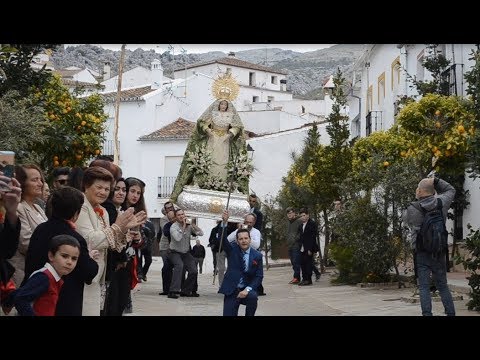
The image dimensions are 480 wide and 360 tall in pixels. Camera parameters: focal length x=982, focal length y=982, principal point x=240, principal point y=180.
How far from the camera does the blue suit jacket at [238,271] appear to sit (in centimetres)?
907

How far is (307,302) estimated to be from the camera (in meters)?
13.4

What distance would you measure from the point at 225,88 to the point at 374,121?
45.8ft

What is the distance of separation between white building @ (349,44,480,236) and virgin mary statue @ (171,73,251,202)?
303 centimetres

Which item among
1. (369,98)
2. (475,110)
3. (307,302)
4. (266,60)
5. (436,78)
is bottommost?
(307,302)

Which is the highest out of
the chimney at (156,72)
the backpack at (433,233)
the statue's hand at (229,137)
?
the chimney at (156,72)

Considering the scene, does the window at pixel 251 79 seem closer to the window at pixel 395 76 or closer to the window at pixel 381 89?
the window at pixel 381 89

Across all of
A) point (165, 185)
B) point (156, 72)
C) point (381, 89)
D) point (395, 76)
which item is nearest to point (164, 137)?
point (165, 185)

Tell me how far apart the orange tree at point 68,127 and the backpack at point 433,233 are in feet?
24.7

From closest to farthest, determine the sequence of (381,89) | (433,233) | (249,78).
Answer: (433,233) → (381,89) → (249,78)

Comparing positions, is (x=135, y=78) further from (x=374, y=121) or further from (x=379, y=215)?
(x=379, y=215)

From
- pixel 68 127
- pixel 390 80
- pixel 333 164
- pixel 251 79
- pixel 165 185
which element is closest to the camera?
pixel 68 127

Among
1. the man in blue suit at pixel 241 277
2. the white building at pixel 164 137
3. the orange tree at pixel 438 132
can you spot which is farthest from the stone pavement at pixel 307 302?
the white building at pixel 164 137
